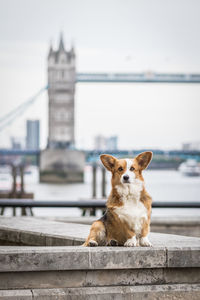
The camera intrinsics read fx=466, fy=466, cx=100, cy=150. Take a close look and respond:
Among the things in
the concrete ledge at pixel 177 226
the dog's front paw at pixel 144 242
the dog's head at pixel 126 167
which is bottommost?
the concrete ledge at pixel 177 226

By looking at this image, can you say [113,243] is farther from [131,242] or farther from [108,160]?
[108,160]

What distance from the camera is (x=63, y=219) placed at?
17.5ft

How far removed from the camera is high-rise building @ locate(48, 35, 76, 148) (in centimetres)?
4447

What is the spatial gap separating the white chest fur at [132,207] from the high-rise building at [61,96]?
40.1 meters

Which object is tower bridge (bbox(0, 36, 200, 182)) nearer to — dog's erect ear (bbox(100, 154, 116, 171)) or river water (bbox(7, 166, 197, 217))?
river water (bbox(7, 166, 197, 217))

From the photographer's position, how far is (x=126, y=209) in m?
2.48

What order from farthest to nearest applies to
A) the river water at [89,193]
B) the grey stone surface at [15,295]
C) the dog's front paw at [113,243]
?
the river water at [89,193] < the dog's front paw at [113,243] < the grey stone surface at [15,295]

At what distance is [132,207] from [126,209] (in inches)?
1.4

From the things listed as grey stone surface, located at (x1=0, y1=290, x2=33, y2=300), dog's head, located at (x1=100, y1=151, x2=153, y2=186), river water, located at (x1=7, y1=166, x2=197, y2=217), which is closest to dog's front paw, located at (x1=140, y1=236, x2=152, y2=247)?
dog's head, located at (x1=100, y1=151, x2=153, y2=186)

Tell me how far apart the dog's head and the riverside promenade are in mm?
365

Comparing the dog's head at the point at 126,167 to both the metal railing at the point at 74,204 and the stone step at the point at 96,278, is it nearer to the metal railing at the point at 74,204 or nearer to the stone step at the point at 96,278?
the stone step at the point at 96,278

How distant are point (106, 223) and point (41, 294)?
0.52 m

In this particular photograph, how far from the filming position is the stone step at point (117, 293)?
2.32 metres

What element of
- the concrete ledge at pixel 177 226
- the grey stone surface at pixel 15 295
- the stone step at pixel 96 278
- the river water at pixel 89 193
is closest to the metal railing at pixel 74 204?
the concrete ledge at pixel 177 226
